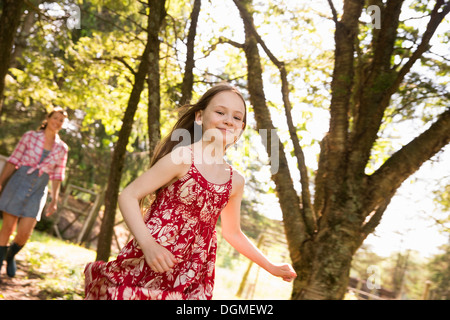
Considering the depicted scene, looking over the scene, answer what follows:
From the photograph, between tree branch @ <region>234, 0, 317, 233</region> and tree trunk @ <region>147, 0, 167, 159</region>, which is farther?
tree trunk @ <region>147, 0, 167, 159</region>

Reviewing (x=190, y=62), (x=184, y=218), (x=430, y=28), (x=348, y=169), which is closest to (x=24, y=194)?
(x=190, y=62)

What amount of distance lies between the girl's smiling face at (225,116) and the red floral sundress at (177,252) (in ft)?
0.80

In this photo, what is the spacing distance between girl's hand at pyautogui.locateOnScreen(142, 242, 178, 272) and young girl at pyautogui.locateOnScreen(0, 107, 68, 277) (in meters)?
3.92

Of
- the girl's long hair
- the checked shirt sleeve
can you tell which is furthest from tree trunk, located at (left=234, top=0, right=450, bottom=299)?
the checked shirt sleeve

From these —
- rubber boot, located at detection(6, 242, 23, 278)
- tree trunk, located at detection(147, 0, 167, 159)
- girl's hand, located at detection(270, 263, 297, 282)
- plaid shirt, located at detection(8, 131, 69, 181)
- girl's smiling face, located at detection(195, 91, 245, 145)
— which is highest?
tree trunk, located at detection(147, 0, 167, 159)

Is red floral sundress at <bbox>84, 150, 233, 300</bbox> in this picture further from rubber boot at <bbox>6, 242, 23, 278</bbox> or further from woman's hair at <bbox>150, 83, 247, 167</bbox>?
rubber boot at <bbox>6, 242, 23, 278</bbox>

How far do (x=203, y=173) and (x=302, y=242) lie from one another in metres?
1.76

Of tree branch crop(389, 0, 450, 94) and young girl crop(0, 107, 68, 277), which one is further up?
tree branch crop(389, 0, 450, 94)

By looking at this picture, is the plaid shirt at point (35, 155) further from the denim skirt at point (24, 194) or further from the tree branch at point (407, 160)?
the tree branch at point (407, 160)

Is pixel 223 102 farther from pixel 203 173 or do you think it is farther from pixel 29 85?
pixel 29 85

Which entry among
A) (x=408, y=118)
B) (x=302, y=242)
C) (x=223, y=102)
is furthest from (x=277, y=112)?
(x=223, y=102)

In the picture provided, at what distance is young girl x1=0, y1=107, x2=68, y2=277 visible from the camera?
5.25 meters

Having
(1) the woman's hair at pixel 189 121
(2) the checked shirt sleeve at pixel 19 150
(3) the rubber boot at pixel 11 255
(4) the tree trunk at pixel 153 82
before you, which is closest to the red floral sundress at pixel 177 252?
(1) the woman's hair at pixel 189 121

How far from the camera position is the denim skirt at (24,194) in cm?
523
